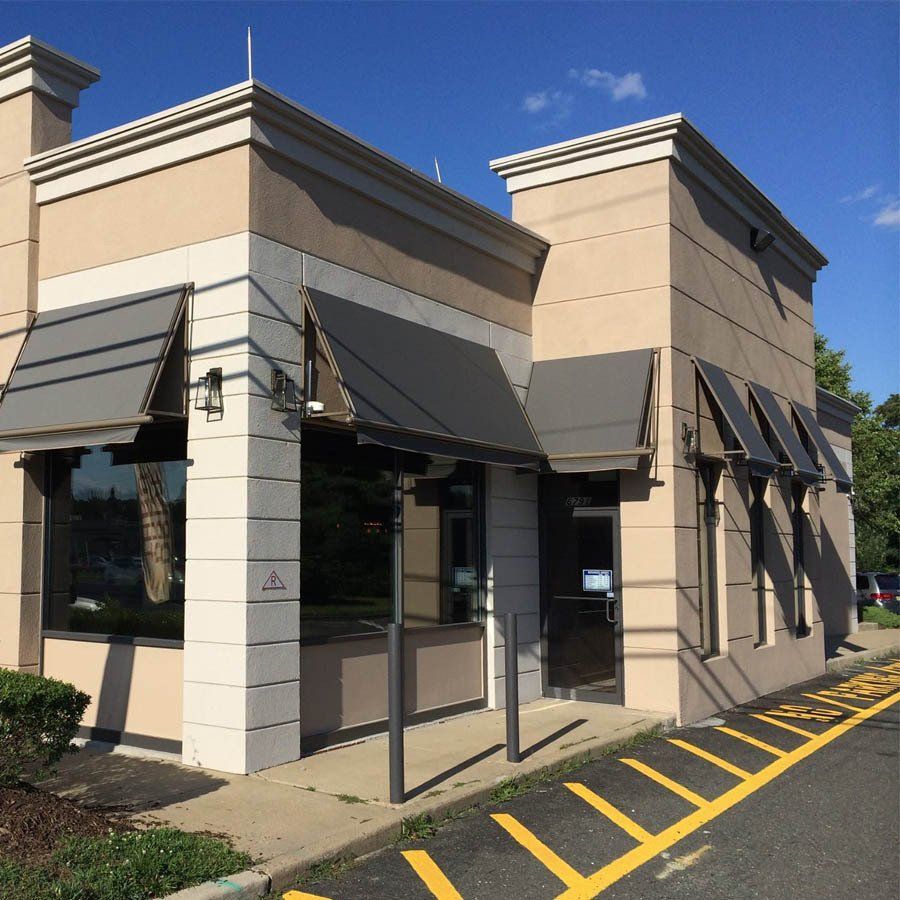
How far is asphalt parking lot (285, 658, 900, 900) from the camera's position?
564 cm

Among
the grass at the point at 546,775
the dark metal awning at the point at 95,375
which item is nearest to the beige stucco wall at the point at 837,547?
the grass at the point at 546,775

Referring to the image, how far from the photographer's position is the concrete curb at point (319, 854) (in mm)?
5191

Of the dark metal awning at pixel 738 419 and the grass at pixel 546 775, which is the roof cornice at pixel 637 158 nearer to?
the dark metal awning at pixel 738 419

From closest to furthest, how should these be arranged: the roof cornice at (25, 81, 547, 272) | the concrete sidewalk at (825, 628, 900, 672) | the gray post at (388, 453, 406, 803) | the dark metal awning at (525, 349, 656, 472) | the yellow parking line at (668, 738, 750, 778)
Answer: the gray post at (388, 453, 406, 803) < the roof cornice at (25, 81, 547, 272) < the yellow parking line at (668, 738, 750, 778) < the dark metal awning at (525, 349, 656, 472) < the concrete sidewalk at (825, 628, 900, 672)

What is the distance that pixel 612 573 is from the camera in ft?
36.2

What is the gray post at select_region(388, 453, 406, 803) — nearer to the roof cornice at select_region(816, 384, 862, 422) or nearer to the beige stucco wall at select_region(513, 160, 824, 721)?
the beige stucco wall at select_region(513, 160, 824, 721)

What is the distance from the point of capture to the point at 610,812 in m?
7.09

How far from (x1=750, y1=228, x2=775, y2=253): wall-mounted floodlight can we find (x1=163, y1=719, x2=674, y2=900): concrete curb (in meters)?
8.45

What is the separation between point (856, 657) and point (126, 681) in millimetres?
13237

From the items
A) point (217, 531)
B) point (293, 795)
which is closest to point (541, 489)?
point (217, 531)

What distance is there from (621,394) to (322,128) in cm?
441

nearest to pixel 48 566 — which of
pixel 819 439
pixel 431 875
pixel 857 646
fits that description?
pixel 431 875

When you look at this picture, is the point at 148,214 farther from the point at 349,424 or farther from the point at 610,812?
the point at 610,812

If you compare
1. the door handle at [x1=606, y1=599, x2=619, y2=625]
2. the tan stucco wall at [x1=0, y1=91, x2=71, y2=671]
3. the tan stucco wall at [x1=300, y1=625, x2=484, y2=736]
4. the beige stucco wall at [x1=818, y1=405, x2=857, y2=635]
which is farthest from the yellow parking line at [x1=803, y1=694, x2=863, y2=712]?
the tan stucco wall at [x1=0, y1=91, x2=71, y2=671]
